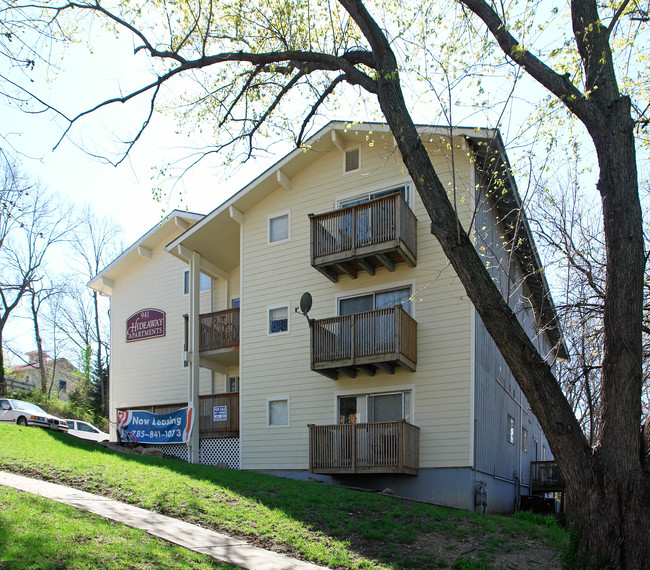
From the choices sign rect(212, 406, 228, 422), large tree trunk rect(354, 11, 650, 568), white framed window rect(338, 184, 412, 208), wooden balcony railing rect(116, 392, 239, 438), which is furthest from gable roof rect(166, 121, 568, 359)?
large tree trunk rect(354, 11, 650, 568)

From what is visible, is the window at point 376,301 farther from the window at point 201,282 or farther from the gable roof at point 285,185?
the window at point 201,282

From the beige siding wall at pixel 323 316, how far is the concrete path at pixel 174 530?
819 cm

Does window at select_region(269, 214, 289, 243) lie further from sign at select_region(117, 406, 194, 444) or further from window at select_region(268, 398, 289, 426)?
sign at select_region(117, 406, 194, 444)

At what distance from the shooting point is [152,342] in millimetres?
26281

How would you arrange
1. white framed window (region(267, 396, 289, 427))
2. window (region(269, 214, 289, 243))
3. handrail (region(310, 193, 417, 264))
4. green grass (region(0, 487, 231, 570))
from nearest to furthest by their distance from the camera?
green grass (region(0, 487, 231, 570)), handrail (region(310, 193, 417, 264)), white framed window (region(267, 396, 289, 427)), window (region(269, 214, 289, 243))

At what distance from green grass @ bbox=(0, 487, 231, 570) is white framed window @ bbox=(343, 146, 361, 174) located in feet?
43.7

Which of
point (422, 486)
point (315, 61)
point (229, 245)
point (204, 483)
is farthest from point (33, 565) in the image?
point (229, 245)

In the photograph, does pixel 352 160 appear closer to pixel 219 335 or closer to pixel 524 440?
pixel 219 335

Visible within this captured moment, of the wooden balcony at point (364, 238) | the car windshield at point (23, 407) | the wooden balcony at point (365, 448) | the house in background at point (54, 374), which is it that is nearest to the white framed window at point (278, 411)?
the wooden balcony at point (365, 448)

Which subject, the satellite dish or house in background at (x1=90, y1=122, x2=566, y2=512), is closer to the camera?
house in background at (x1=90, y1=122, x2=566, y2=512)

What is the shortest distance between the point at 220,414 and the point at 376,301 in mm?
6597

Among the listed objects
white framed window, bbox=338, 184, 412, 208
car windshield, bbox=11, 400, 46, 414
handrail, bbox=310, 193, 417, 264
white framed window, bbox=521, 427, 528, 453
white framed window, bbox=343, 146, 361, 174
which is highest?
white framed window, bbox=343, 146, 361, 174

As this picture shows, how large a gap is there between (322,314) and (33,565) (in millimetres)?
13103

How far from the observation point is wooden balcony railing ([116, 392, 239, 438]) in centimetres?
2134
